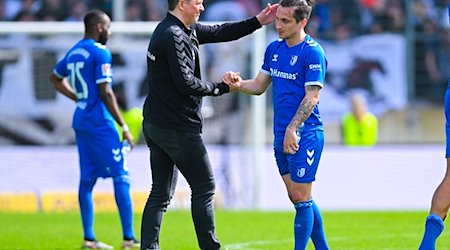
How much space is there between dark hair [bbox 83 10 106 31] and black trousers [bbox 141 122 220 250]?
124 inches

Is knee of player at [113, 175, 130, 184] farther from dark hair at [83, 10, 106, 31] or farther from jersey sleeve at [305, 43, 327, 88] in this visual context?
jersey sleeve at [305, 43, 327, 88]

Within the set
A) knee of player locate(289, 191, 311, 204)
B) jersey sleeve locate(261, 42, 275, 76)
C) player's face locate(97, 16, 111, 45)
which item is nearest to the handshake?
jersey sleeve locate(261, 42, 275, 76)

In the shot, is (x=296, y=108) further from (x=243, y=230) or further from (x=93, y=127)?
(x=243, y=230)

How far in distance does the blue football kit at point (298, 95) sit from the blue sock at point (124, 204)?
9.86 ft

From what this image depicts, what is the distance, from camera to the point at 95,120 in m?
12.1

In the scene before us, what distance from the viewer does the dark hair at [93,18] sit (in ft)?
39.7

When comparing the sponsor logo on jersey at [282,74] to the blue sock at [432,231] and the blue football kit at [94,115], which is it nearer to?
the blue sock at [432,231]

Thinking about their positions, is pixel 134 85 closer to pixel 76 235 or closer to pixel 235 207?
pixel 235 207

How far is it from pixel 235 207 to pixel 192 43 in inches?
439

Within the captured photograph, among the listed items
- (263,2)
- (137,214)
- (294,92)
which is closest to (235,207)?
(137,214)

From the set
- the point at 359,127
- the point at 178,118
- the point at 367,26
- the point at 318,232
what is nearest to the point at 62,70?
the point at 178,118

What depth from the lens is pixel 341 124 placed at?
2331cm

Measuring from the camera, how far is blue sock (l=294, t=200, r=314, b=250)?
9.18 m

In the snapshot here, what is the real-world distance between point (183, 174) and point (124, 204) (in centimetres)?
294
